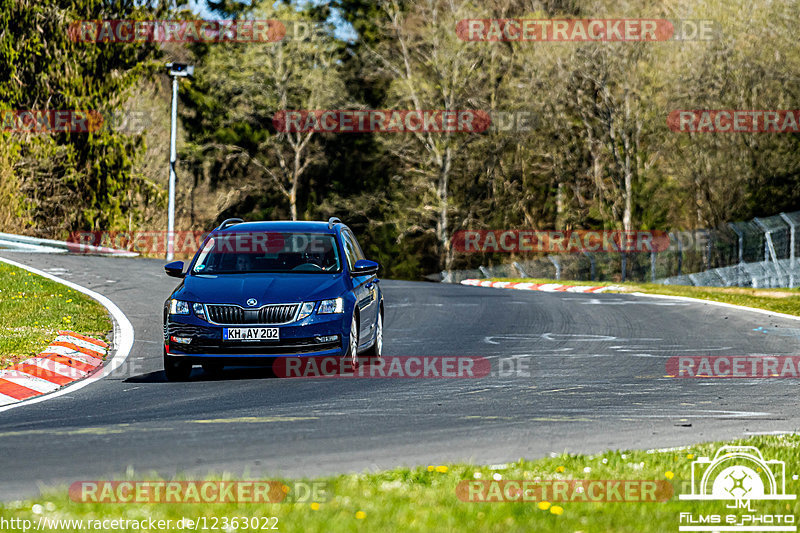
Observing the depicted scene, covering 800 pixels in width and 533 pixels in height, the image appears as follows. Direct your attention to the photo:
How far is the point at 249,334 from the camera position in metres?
11.7

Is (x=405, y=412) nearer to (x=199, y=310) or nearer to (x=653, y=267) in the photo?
(x=199, y=310)

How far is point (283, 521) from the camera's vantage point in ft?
18.4

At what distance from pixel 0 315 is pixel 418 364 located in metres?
7.33

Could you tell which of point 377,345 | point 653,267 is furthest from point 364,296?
point 653,267

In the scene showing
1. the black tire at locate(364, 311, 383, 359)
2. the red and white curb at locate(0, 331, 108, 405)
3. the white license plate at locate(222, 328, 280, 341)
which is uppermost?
the white license plate at locate(222, 328, 280, 341)

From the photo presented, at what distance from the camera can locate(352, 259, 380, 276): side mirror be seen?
12.9 meters

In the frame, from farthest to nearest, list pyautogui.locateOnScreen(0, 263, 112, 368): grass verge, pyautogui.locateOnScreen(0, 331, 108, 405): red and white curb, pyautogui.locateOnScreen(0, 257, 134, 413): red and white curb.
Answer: pyautogui.locateOnScreen(0, 263, 112, 368): grass verge
pyautogui.locateOnScreen(0, 331, 108, 405): red and white curb
pyautogui.locateOnScreen(0, 257, 134, 413): red and white curb

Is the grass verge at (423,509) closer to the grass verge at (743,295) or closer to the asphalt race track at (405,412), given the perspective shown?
the asphalt race track at (405,412)

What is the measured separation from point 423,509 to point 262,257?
747 cm

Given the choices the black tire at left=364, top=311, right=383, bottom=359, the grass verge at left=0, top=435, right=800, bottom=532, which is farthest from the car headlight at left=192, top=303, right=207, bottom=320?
the grass verge at left=0, top=435, right=800, bottom=532

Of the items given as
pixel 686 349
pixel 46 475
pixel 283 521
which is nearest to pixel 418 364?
pixel 686 349

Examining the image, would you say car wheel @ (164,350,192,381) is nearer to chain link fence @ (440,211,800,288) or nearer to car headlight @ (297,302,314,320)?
car headlight @ (297,302,314,320)

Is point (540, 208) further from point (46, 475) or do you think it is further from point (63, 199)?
point (46, 475)

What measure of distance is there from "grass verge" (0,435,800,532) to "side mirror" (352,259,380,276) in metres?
6.04
